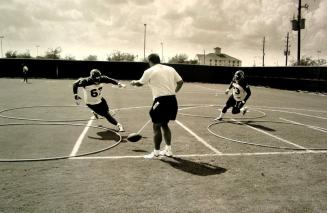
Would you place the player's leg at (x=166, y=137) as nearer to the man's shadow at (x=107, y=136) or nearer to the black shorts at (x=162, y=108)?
the black shorts at (x=162, y=108)

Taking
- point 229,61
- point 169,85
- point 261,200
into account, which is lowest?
point 261,200

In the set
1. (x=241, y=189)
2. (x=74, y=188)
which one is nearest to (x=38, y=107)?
(x=74, y=188)

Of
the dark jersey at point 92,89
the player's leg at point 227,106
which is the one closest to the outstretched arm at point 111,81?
the dark jersey at point 92,89

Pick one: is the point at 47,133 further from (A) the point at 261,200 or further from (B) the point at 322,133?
(B) the point at 322,133

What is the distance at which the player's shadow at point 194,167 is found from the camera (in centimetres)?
679

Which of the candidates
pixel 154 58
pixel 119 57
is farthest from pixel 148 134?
pixel 119 57

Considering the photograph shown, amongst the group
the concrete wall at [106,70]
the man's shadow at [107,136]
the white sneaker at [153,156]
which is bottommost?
the white sneaker at [153,156]

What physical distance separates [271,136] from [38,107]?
36.7ft

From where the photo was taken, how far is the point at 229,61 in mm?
181000

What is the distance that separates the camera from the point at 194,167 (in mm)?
7109

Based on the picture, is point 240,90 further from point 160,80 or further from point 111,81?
point 160,80

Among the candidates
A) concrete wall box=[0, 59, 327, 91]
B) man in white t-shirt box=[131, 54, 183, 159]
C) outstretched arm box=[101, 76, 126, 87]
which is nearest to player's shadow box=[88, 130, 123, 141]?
outstretched arm box=[101, 76, 126, 87]

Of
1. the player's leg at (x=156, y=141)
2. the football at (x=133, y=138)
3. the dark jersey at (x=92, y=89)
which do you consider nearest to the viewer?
the player's leg at (x=156, y=141)

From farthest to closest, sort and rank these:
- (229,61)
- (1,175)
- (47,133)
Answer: (229,61) → (47,133) → (1,175)
